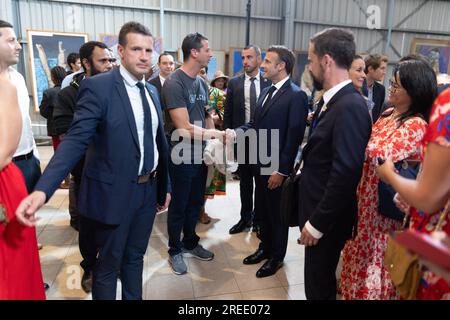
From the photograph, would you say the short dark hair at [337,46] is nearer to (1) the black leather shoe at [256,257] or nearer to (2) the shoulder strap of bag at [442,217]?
(2) the shoulder strap of bag at [442,217]

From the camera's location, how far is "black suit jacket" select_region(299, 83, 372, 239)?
142 cm

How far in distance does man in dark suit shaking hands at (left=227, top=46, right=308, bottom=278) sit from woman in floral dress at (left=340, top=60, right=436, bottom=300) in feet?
1.87

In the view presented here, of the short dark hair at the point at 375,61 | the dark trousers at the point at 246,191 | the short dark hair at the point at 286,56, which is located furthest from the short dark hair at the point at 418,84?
the short dark hair at the point at 375,61

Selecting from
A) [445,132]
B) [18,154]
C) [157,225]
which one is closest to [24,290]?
[18,154]

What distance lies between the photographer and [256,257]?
9.09 feet

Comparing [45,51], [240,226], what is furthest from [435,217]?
[45,51]

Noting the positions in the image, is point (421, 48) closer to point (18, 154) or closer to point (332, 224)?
point (332, 224)

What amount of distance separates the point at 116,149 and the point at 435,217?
137cm

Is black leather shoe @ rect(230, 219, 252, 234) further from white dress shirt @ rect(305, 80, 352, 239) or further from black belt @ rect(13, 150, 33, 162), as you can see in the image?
black belt @ rect(13, 150, 33, 162)

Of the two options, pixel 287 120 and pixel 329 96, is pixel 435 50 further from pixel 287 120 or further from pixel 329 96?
pixel 329 96

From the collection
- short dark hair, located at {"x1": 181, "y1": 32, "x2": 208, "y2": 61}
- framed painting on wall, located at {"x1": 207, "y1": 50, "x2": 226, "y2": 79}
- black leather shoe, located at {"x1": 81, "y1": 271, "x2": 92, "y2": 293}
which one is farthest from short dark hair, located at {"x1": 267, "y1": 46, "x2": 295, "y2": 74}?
framed painting on wall, located at {"x1": 207, "y1": 50, "x2": 226, "y2": 79}
